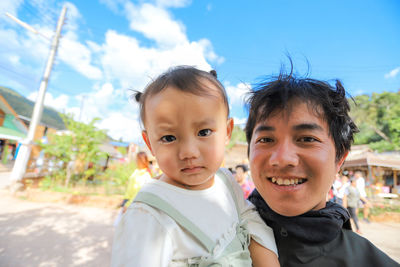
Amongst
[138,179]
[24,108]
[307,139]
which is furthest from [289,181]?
[24,108]

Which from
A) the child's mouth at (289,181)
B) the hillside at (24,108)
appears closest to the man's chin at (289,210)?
the child's mouth at (289,181)

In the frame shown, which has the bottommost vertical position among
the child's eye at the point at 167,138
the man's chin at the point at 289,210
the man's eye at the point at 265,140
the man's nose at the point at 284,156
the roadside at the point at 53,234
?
the roadside at the point at 53,234

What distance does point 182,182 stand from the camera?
1.04 meters

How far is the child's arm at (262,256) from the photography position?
0.97 m

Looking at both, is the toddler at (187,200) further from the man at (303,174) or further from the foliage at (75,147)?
the foliage at (75,147)

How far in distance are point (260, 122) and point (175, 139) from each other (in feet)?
→ 1.54

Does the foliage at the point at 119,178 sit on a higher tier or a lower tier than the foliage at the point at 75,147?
lower

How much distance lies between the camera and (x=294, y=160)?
3.19ft

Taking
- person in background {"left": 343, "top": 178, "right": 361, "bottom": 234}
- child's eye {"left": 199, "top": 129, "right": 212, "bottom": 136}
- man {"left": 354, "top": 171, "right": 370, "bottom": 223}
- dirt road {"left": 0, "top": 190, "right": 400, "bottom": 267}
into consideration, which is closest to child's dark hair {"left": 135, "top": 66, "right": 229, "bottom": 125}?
child's eye {"left": 199, "top": 129, "right": 212, "bottom": 136}

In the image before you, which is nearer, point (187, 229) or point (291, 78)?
point (187, 229)

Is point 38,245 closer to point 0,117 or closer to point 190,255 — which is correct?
point 190,255

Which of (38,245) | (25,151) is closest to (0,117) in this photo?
(25,151)

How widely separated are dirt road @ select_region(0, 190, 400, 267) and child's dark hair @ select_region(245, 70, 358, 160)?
431cm

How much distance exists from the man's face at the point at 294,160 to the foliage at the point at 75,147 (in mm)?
9664
